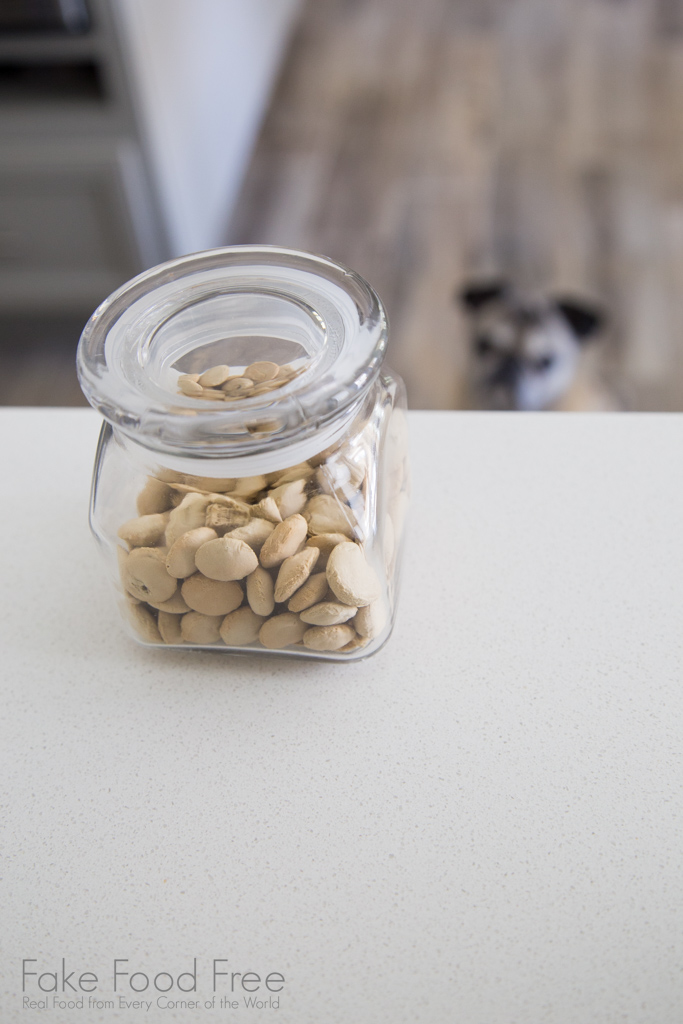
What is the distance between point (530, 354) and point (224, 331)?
1.28 metres

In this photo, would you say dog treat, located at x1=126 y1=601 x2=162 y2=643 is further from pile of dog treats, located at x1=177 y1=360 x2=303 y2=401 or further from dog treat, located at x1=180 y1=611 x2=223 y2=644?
pile of dog treats, located at x1=177 y1=360 x2=303 y2=401

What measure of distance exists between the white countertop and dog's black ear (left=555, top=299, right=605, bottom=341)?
4.01 feet

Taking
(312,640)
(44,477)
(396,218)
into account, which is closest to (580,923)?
(312,640)

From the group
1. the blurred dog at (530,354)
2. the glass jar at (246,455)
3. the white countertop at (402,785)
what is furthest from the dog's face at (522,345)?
the glass jar at (246,455)

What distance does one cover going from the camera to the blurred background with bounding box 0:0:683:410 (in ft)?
4.94

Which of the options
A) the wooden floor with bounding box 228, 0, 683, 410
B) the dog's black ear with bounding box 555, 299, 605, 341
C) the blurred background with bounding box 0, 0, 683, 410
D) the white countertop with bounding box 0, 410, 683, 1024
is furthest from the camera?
the wooden floor with bounding box 228, 0, 683, 410

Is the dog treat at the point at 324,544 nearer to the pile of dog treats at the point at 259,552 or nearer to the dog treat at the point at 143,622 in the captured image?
the pile of dog treats at the point at 259,552

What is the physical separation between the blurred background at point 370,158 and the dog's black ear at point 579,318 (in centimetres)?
4

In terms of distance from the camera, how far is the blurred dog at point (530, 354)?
1589 millimetres

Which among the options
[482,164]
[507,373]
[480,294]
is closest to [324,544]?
[507,373]

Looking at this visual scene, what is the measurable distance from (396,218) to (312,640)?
182cm

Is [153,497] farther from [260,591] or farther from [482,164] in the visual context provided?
[482,164]

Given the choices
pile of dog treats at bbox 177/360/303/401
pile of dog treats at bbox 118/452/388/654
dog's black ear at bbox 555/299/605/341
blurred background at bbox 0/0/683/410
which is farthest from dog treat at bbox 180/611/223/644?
dog's black ear at bbox 555/299/605/341

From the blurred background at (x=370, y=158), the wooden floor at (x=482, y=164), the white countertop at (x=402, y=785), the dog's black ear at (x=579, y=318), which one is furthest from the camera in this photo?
the wooden floor at (x=482, y=164)
